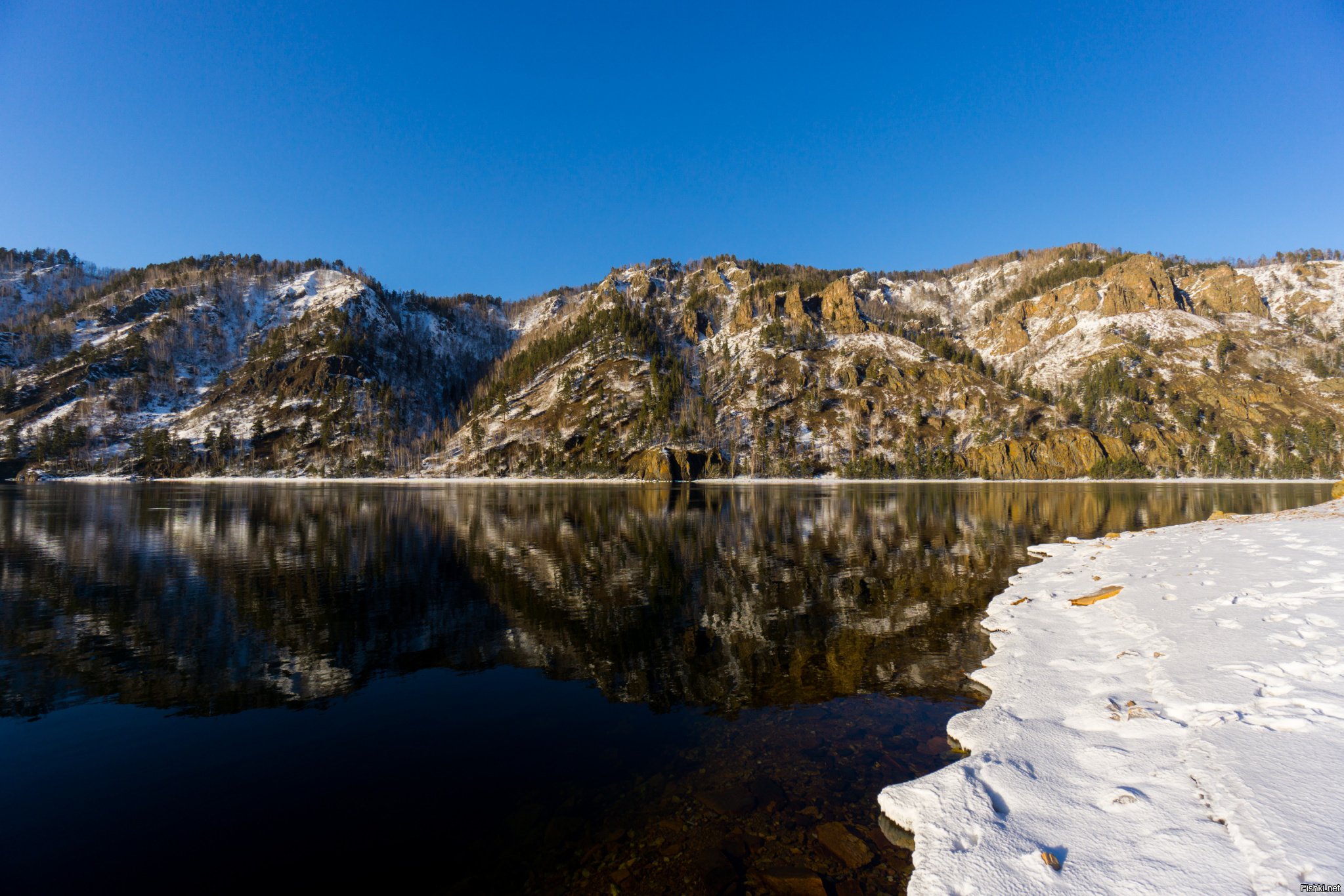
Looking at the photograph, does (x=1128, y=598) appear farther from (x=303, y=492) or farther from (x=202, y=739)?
(x=303, y=492)

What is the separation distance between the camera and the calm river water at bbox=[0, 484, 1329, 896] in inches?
366

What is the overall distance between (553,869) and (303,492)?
134899mm

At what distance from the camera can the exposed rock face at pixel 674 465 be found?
182 meters

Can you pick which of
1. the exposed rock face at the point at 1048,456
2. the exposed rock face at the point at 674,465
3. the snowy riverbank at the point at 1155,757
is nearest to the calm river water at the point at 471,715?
the snowy riverbank at the point at 1155,757

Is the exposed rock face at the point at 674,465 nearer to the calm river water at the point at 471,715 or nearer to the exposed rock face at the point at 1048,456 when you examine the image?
the exposed rock face at the point at 1048,456

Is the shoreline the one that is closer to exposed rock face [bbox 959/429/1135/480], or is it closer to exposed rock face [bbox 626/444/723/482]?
exposed rock face [bbox 626/444/723/482]

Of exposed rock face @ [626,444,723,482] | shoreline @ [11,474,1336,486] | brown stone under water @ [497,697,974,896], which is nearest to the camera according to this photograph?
brown stone under water @ [497,697,974,896]

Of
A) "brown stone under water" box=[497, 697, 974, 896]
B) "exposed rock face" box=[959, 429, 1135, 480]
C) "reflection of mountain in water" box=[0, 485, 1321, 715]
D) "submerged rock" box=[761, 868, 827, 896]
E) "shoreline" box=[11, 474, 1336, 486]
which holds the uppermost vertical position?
"exposed rock face" box=[959, 429, 1135, 480]

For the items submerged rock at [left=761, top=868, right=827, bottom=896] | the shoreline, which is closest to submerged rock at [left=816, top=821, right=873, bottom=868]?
submerged rock at [left=761, top=868, right=827, bottom=896]

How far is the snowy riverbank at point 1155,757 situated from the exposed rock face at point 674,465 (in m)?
163

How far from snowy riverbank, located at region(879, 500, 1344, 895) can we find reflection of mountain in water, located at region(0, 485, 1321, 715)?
3.64m

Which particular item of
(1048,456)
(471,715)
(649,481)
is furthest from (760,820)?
(1048,456)

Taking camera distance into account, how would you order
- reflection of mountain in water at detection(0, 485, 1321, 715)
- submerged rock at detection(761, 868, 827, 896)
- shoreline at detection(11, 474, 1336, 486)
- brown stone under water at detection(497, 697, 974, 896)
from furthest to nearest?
shoreline at detection(11, 474, 1336, 486), reflection of mountain in water at detection(0, 485, 1321, 715), brown stone under water at detection(497, 697, 974, 896), submerged rock at detection(761, 868, 827, 896)

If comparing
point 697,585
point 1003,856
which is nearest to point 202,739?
point 1003,856
